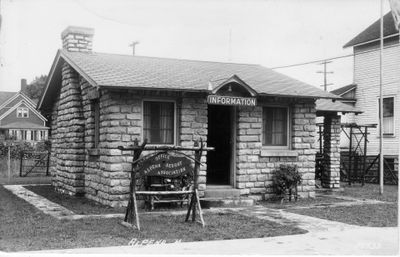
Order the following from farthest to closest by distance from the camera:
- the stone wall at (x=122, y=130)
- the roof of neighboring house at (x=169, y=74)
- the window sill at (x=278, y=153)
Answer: the window sill at (x=278, y=153) → the roof of neighboring house at (x=169, y=74) → the stone wall at (x=122, y=130)

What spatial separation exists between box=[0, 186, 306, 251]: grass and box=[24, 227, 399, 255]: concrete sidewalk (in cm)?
51

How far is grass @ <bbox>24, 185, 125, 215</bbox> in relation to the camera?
12.7 metres

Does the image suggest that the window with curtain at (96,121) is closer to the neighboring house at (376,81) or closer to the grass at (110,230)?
the grass at (110,230)

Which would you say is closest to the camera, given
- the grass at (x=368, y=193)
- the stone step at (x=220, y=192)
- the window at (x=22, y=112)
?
the stone step at (x=220, y=192)

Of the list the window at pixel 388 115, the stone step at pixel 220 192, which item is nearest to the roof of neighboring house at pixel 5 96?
the window at pixel 388 115

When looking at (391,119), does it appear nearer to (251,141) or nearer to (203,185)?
(251,141)

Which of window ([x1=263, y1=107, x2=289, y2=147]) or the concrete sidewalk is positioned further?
window ([x1=263, y1=107, x2=289, y2=147])

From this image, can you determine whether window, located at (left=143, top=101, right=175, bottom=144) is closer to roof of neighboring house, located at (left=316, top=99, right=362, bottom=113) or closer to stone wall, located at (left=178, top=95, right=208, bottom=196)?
stone wall, located at (left=178, top=95, right=208, bottom=196)

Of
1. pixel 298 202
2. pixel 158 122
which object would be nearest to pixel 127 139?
pixel 158 122

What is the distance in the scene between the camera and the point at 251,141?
49.0 ft

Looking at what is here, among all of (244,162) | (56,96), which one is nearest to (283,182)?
(244,162)

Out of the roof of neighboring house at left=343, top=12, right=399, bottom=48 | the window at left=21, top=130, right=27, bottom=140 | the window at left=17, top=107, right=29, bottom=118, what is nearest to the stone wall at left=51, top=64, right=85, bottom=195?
the roof of neighboring house at left=343, top=12, right=399, bottom=48

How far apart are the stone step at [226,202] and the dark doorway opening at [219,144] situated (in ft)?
4.21

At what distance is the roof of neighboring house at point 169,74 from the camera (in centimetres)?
1333
